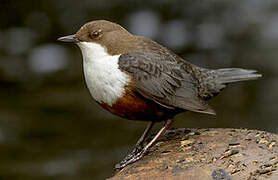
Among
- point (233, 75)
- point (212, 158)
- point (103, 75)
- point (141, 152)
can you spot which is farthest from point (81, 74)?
point (212, 158)

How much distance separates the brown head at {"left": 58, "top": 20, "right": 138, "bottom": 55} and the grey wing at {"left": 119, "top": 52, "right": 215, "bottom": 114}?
0.08 m

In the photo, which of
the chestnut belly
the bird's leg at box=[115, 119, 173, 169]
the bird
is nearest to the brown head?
the bird

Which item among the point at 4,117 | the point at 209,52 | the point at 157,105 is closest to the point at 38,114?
the point at 4,117

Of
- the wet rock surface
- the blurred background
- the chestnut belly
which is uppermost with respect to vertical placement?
the chestnut belly

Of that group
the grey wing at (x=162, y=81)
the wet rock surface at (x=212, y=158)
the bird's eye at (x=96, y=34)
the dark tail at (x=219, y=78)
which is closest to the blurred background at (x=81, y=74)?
the dark tail at (x=219, y=78)

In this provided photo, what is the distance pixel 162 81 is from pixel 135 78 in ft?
0.67

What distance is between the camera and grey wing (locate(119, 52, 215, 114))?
3684mm

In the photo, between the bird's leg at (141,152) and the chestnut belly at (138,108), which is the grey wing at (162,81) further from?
the bird's leg at (141,152)

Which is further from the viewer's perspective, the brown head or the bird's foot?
the brown head

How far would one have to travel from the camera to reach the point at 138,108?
12.1 feet

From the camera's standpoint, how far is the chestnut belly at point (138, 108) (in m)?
3.65

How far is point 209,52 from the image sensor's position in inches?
337

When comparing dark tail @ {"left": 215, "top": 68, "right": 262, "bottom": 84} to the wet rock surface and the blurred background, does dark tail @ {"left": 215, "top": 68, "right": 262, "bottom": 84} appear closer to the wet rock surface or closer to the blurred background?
the wet rock surface

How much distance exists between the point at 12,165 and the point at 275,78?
11.1 ft
